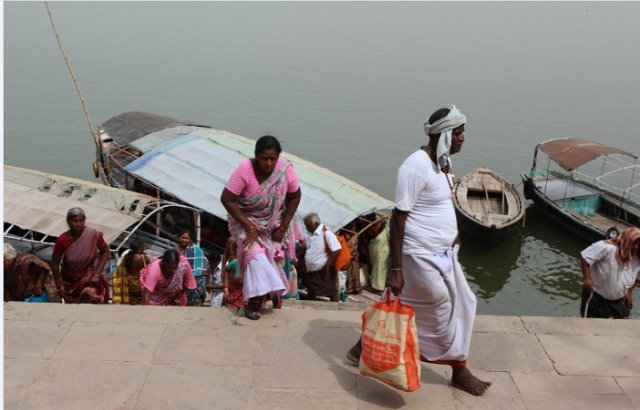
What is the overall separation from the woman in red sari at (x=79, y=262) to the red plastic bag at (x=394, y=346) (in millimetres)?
2682

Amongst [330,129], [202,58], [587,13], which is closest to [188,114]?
[330,129]

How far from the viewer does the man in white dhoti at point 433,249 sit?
371 centimetres

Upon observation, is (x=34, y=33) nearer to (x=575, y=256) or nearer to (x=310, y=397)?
(x=575, y=256)

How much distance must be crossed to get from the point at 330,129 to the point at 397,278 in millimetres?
19084

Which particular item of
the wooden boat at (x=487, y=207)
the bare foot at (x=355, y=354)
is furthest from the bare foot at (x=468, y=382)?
the wooden boat at (x=487, y=207)

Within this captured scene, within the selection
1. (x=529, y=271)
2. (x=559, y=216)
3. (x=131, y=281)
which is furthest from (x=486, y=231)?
(x=131, y=281)

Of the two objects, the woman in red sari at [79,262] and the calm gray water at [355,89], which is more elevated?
the woman in red sari at [79,262]

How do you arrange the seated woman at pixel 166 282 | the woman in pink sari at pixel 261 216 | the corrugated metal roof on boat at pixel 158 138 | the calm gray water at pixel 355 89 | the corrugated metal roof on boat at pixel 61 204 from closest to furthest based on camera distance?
the woman in pink sari at pixel 261 216
the seated woman at pixel 166 282
the corrugated metal roof on boat at pixel 61 204
the corrugated metal roof on boat at pixel 158 138
the calm gray water at pixel 355 89

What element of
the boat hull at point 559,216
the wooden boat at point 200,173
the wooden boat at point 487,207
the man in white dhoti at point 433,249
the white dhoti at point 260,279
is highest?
the man in white dhoti at point 433,249

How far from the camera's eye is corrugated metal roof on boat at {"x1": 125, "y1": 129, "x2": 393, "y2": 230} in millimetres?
9992

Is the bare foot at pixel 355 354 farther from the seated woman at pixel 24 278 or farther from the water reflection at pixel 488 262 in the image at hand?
the water reflection at pixel 488 262

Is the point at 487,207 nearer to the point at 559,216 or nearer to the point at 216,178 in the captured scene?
the point at 559,216

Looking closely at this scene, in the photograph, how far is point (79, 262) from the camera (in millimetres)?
5684

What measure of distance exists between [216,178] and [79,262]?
489cm
